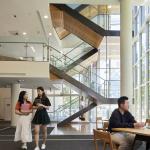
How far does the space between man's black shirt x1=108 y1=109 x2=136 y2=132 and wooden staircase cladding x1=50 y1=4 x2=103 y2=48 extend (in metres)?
9.43

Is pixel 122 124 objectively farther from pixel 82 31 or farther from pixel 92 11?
pixel 92 11

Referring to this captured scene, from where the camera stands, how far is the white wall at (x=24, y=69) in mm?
14328

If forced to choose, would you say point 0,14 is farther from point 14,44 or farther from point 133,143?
point 133,143

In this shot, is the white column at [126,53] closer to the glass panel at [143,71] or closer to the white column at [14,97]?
the glass panel at [143,71]

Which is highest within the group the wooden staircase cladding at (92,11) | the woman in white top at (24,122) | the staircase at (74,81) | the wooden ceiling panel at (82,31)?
the wooden staircase cladding at (92,11)

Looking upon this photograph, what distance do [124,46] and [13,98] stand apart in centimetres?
933

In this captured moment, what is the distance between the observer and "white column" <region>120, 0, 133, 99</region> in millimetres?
11039

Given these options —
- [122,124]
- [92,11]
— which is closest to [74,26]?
[92,11]

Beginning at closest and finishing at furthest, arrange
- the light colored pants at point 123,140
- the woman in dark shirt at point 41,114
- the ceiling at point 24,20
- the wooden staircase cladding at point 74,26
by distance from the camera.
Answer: the light colored pants at point 123,140
the woman in dark shirt at point 41,114
the ceiling at point 24,20
the wooden staircase cladding at point 74,26

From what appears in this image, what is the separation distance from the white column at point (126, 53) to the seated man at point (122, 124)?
14.9 ft

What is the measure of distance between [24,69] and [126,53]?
199 inches

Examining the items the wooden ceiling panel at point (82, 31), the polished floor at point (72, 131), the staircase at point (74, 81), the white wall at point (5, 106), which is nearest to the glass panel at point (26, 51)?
the staircase at point (74, 81)

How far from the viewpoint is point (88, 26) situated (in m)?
16.8

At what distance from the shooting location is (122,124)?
20.6ft
